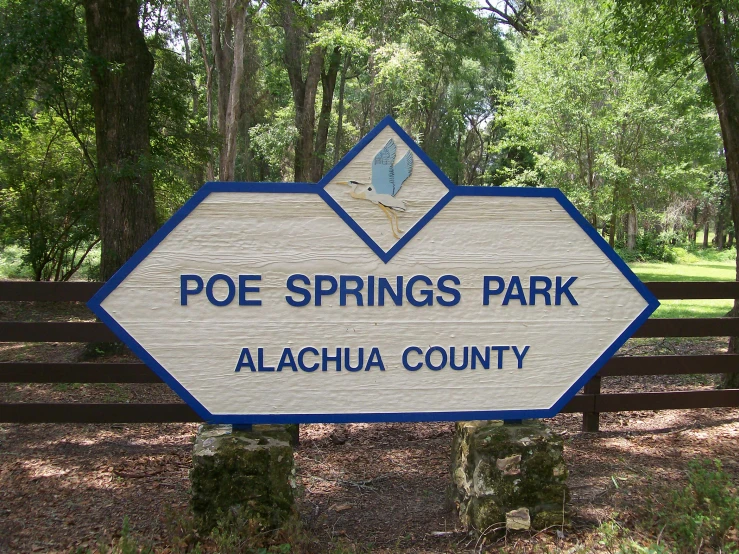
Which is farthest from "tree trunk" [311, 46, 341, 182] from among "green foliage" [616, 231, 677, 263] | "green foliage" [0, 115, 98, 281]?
"green foliage" [616, 231, 677, 263]

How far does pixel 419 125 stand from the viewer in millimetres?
39562

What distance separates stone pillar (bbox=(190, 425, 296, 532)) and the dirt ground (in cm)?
25

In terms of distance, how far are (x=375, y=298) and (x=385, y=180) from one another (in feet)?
1.99

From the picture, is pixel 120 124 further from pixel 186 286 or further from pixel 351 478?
pixel 351 478

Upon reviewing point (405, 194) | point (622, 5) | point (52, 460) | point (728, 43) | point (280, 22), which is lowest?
point (52, 460)

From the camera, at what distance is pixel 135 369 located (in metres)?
4.55

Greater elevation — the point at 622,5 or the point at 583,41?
the point at 583,41

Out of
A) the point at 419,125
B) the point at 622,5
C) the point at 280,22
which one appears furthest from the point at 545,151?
the point at 419,125

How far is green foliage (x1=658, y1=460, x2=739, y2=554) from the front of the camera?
9.64 feet

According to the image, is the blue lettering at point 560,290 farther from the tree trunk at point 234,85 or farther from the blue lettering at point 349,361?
the tree trunk at point 234,85

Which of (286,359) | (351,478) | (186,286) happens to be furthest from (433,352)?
(351,478)

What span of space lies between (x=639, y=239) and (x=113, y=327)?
38.1 metres

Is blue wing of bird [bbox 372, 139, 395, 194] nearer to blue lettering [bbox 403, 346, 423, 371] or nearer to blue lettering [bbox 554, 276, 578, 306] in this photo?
blue lettering [bbox 403, 346, 423, 371]

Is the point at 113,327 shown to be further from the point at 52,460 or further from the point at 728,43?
the point at 728,43
